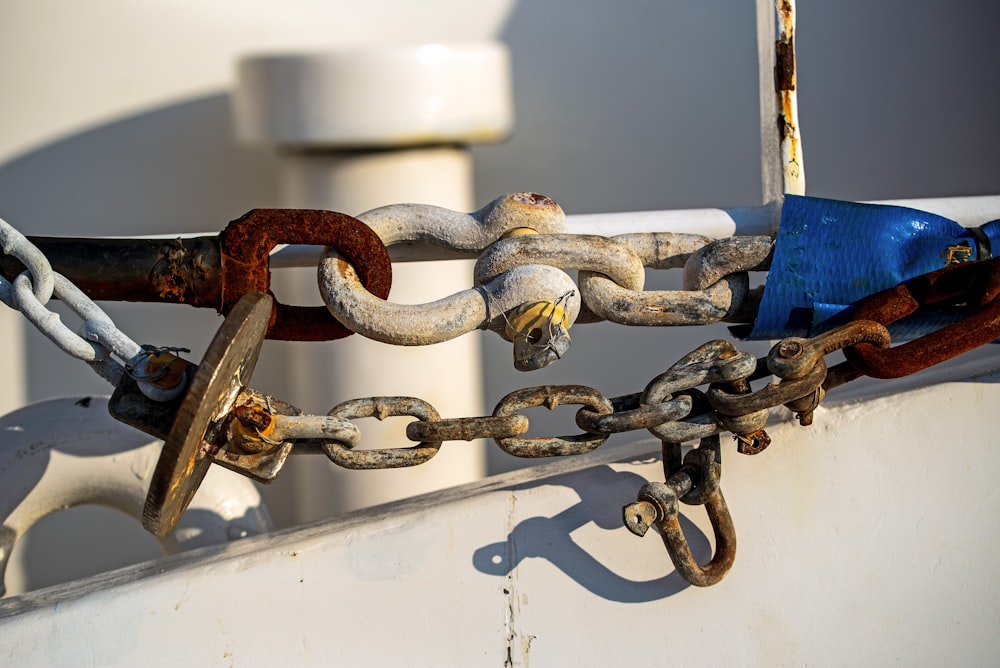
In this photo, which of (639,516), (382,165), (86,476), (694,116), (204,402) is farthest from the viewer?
(694,116)

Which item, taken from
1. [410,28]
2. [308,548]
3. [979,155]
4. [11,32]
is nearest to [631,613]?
[308,548]

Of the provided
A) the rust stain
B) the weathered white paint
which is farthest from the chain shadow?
the rust stain

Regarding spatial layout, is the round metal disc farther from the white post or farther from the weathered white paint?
the white post

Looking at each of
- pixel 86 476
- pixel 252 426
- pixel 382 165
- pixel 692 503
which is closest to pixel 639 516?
pixel 692 503

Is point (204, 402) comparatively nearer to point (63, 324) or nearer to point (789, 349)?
point (63, 324)

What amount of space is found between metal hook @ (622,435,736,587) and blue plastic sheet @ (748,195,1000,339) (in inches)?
4.7

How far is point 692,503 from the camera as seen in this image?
2.56ft

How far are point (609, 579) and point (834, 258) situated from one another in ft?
1.12

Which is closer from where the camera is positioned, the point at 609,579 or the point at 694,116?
the point at 609,579

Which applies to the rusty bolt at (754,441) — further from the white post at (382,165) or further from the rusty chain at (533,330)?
the white post at (382,165)

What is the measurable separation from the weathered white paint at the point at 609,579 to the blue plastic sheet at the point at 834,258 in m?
0.15

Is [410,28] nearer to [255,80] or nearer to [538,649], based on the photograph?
[255,80]

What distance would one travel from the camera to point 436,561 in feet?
2.63

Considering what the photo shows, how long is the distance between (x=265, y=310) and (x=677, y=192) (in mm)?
1316
